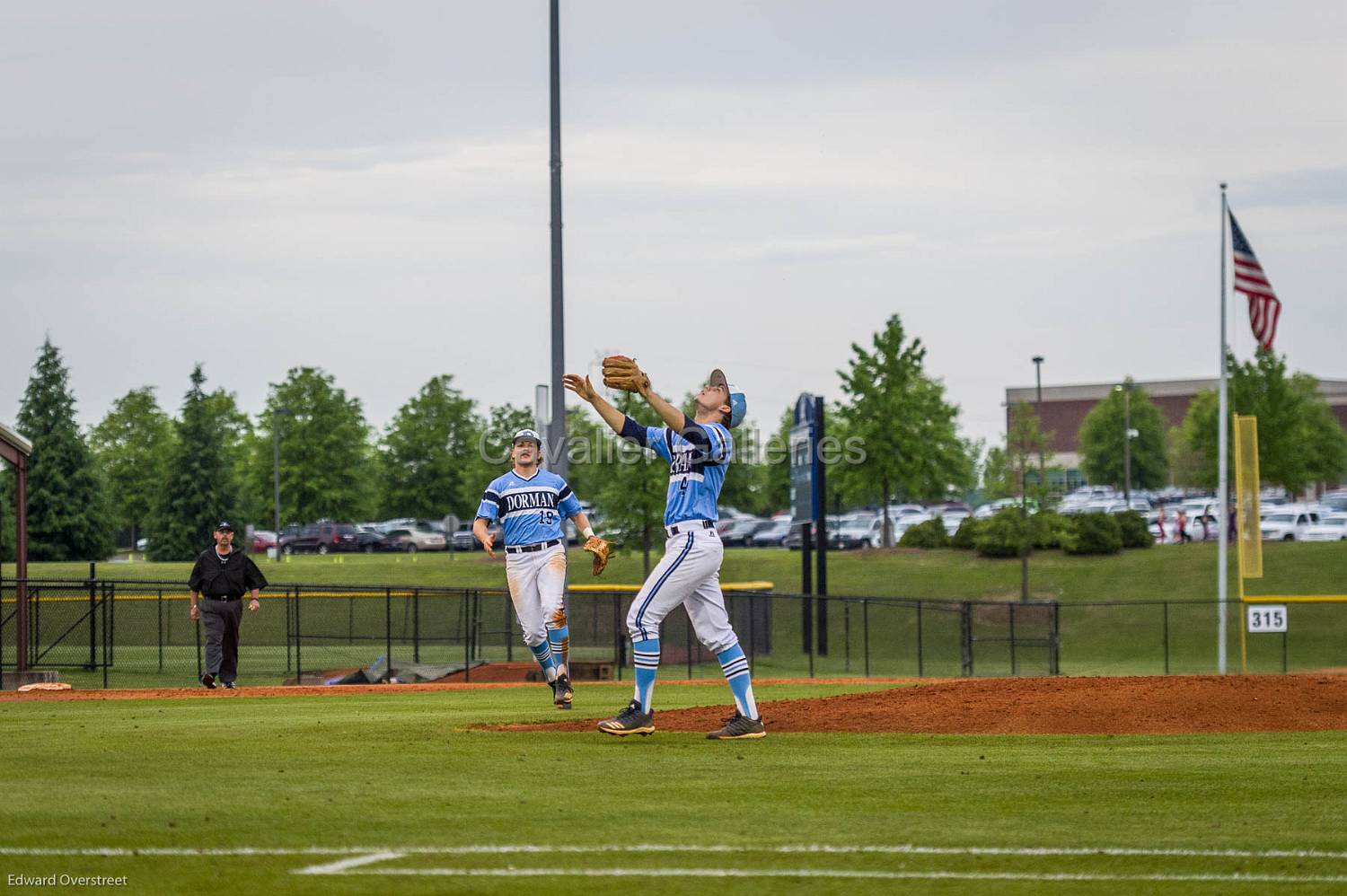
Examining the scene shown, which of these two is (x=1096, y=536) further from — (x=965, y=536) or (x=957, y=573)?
(x=957, y=573)

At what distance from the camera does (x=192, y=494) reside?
68188 millimetres

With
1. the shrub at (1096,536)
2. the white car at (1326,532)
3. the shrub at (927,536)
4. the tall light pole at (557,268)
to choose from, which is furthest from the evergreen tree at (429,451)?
the tall light pole at (557,268)

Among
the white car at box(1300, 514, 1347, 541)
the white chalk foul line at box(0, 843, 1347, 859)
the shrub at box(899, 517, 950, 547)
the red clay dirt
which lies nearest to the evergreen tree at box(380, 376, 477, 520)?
the shrub at box(899, 517, 950, 547)

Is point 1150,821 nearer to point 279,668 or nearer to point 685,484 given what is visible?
point 685,484

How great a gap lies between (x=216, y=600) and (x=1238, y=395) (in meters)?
55.0

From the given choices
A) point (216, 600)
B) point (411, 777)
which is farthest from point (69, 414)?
point (411, 777)

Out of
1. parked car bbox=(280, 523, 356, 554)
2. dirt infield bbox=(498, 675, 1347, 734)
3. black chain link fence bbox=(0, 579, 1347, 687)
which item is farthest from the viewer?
parked car bbox=(280, 523, 356, 554)

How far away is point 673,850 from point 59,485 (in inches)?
2704

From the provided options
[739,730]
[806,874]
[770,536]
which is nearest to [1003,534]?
[770,536]

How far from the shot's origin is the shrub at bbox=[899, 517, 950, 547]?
5756cm

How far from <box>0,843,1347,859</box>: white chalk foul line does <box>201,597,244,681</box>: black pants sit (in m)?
12.7

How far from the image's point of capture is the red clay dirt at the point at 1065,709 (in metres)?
10.5

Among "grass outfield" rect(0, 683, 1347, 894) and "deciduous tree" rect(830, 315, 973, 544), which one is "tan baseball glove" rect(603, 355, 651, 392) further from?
"deciduous tree" rect(830, 315, 973, 544)

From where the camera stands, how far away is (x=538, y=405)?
826 inches
